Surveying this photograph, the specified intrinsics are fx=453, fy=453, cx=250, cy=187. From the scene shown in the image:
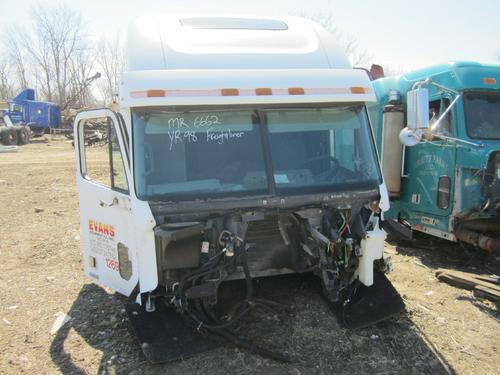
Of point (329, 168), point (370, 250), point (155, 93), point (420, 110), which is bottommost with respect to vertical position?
point (370, 250)

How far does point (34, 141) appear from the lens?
2803cm

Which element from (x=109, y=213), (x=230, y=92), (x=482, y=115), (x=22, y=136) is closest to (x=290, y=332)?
(x=109, y=213)

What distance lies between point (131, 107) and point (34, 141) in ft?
90.7

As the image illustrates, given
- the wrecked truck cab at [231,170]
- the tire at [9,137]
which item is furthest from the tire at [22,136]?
the wrecked truck cab at [231,170]

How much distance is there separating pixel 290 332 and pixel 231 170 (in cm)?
150

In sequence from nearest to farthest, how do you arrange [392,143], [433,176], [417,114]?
[417,114], [433,176], [392,143]

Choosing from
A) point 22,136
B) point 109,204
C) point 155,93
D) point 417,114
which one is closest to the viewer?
point 155,93

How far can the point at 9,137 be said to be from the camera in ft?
81.6

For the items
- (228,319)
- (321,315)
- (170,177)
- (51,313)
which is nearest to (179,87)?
(170,177)

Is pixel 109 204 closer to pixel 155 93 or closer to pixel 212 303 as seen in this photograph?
pixel 155 93

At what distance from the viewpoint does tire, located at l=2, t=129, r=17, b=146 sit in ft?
80.8

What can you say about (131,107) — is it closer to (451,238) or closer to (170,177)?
(170,177)

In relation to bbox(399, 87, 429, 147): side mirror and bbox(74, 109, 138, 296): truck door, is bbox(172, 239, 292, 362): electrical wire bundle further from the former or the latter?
bbox(399, 87, 429, 147): side mirror

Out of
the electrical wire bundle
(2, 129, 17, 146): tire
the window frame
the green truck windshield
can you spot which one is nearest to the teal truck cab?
the green truck windshield
